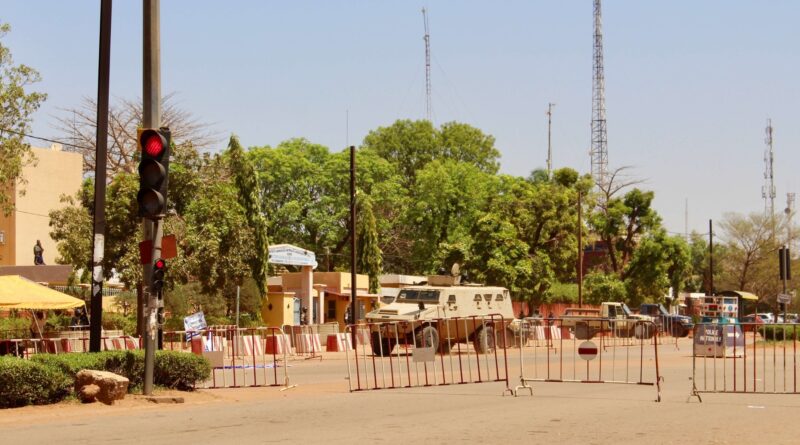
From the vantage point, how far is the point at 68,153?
5588 centimetres

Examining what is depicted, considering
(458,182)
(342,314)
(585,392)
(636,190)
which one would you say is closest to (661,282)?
(636,190)

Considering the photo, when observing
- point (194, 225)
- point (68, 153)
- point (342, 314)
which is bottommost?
point (342, 314)

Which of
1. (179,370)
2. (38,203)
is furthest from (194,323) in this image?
(38,203)

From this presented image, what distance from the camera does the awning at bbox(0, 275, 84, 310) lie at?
22016 mm

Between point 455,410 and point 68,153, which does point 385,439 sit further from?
point 68,153

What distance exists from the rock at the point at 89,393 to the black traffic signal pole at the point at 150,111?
885 mm

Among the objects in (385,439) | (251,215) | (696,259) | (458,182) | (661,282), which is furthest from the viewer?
(696,259)

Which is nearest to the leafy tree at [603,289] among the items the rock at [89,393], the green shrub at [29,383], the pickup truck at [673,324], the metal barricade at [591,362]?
the pickup truck at [673,324]

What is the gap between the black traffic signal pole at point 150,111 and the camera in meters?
15.5

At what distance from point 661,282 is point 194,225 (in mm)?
40253

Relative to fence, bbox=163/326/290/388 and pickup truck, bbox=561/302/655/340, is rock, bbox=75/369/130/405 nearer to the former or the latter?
fence, bbox=163/326/290/388

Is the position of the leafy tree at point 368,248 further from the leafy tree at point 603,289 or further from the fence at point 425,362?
the fence at point 425,362

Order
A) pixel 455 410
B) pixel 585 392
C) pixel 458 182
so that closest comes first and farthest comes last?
1. pixel 455 410
2. pixel 585 392
3. pixel 458 182

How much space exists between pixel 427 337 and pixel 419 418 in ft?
49.7
